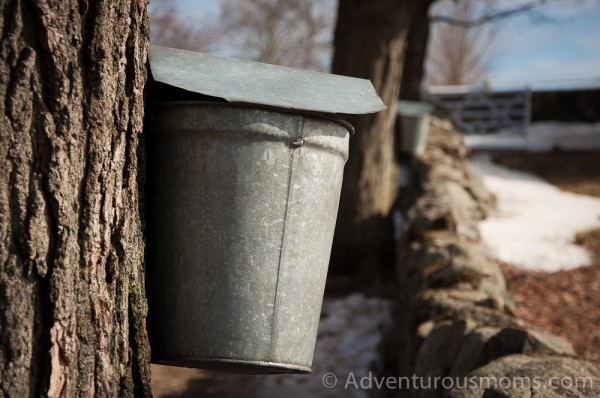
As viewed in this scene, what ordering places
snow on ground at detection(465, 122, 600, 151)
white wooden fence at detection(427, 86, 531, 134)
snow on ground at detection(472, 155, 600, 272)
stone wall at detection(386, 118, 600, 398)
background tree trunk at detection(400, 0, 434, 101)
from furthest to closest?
white wooden fence at detection(427, 86, 531, 134) < snow on ground at detection(465, 122, 600, 151) < background tree trunk at detection(400, 0, 434, 101) < snow on ground at detection(472, 155, 600, 272) < stone wall at detection(386, 118, 600, 398)

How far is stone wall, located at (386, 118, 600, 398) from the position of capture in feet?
7.98

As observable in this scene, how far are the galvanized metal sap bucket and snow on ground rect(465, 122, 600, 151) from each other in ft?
42.8

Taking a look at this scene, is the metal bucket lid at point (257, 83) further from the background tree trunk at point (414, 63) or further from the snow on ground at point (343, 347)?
the background tree trunk at point (414, 63)

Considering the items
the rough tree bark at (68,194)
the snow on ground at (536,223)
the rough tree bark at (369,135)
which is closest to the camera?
the rough tree bark at (68,194)

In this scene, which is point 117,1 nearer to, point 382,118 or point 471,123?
point 382,118

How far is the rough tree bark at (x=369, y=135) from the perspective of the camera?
6.46 meters

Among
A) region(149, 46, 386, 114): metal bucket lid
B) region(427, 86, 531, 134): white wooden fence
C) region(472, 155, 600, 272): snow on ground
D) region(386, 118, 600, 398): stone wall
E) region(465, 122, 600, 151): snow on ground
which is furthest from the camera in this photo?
region(427, 86, 531, 134): white wooden fence

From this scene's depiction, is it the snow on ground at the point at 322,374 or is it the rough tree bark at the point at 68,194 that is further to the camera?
the snow on ground at the point at 322,374

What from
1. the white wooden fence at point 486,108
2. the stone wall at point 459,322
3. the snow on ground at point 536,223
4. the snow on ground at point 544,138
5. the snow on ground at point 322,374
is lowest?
the snow on ground at point 322,374

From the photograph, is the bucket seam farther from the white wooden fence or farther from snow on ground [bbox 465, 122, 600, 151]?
the white wooden fence

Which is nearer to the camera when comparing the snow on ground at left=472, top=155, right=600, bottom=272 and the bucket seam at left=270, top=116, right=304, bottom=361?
the bucket seam at left=270, top=116, right=304, bottom=361

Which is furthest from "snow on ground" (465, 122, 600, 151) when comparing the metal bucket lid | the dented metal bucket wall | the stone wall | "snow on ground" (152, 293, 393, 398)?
the dented metal bucket wall

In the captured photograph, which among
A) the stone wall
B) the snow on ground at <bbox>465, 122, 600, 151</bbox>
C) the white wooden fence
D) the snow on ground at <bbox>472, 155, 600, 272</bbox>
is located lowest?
the stone wall

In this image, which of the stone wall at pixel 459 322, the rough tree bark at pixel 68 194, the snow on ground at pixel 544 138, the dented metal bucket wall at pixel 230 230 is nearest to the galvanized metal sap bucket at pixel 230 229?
the dented metal bucket wall at pixel 230 230
